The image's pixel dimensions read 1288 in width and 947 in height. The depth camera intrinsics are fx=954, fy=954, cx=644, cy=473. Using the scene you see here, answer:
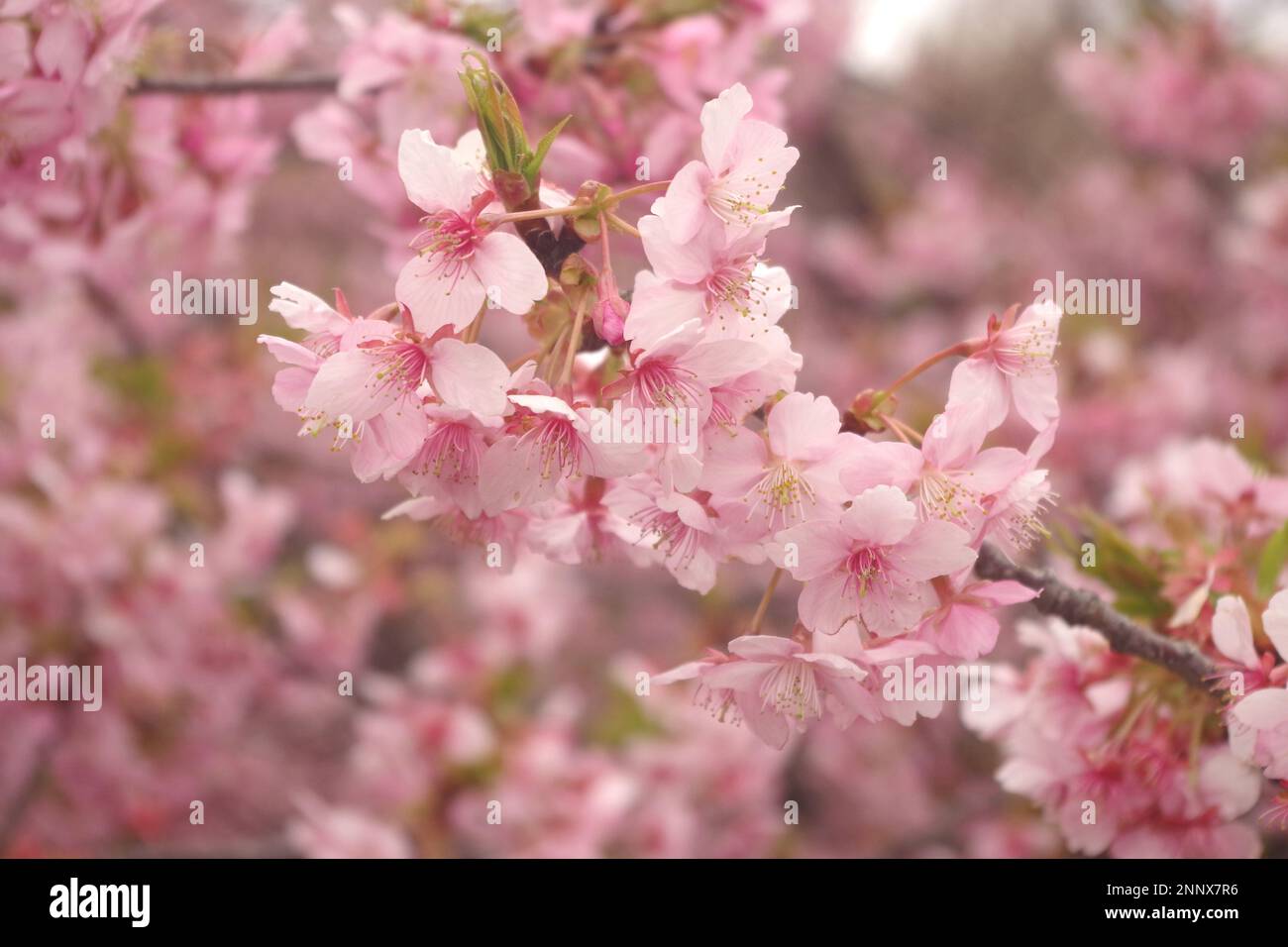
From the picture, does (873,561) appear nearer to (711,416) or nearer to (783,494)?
(783,494)

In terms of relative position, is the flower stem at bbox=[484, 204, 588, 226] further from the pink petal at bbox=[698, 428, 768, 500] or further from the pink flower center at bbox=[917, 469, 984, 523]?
the pink flower center at bbox=[917, 469, 984, 523]

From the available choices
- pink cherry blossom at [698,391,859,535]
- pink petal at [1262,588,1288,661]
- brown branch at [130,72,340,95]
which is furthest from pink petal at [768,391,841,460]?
brown branch at [130,72,340,95]

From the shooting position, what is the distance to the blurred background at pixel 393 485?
174 centimetres

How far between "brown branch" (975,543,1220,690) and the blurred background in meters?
0.59

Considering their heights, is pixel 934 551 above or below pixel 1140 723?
above

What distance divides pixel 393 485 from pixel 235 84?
2.85 meters

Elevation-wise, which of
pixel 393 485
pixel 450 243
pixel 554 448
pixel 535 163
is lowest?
pixel 554 448

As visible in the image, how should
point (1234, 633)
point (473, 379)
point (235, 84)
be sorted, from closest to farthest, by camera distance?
point (473, 379) < point (1234, 633) < point (235, 84)

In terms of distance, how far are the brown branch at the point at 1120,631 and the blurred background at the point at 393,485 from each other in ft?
1.95

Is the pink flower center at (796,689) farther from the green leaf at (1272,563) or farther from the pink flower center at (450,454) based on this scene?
the green leaf at (1272,563)

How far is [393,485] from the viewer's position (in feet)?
14.5

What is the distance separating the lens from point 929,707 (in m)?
1.09

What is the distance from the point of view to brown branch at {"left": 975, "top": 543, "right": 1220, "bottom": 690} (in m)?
1.22

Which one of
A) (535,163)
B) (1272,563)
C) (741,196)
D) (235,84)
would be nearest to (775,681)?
(741,196)
